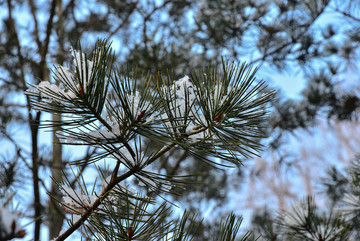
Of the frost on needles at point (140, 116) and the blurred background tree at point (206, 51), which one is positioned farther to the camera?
the blurred background tree at point (206, 51)

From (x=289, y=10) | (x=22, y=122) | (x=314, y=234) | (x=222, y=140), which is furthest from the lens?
(x=22, y=122)

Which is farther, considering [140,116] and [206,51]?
[206,51]

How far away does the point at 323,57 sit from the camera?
76.0 inches

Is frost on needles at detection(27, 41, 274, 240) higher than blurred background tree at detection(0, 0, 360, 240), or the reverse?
blurred background tree at detection(0, 0, 360, 240)

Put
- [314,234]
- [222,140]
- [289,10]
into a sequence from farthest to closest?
[289,10], [314,234], [222,140]

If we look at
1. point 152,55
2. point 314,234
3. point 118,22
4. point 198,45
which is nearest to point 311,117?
point 198,45

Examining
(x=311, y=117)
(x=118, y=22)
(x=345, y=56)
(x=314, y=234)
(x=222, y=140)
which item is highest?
(x=118, y=22)

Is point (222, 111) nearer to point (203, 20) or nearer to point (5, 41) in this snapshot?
point (203, 20)

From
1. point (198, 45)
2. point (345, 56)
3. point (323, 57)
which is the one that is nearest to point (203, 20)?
point (198, 45)

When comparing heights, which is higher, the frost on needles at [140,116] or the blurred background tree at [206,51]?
the blurred background tree at [206,51]

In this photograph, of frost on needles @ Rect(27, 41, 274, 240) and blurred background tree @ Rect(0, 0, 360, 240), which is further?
blurred background tree @ Rect(0, 0, 360, 240)

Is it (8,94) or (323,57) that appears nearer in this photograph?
(323,57)

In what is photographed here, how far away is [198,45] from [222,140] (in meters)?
1.54

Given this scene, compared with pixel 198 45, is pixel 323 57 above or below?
below
